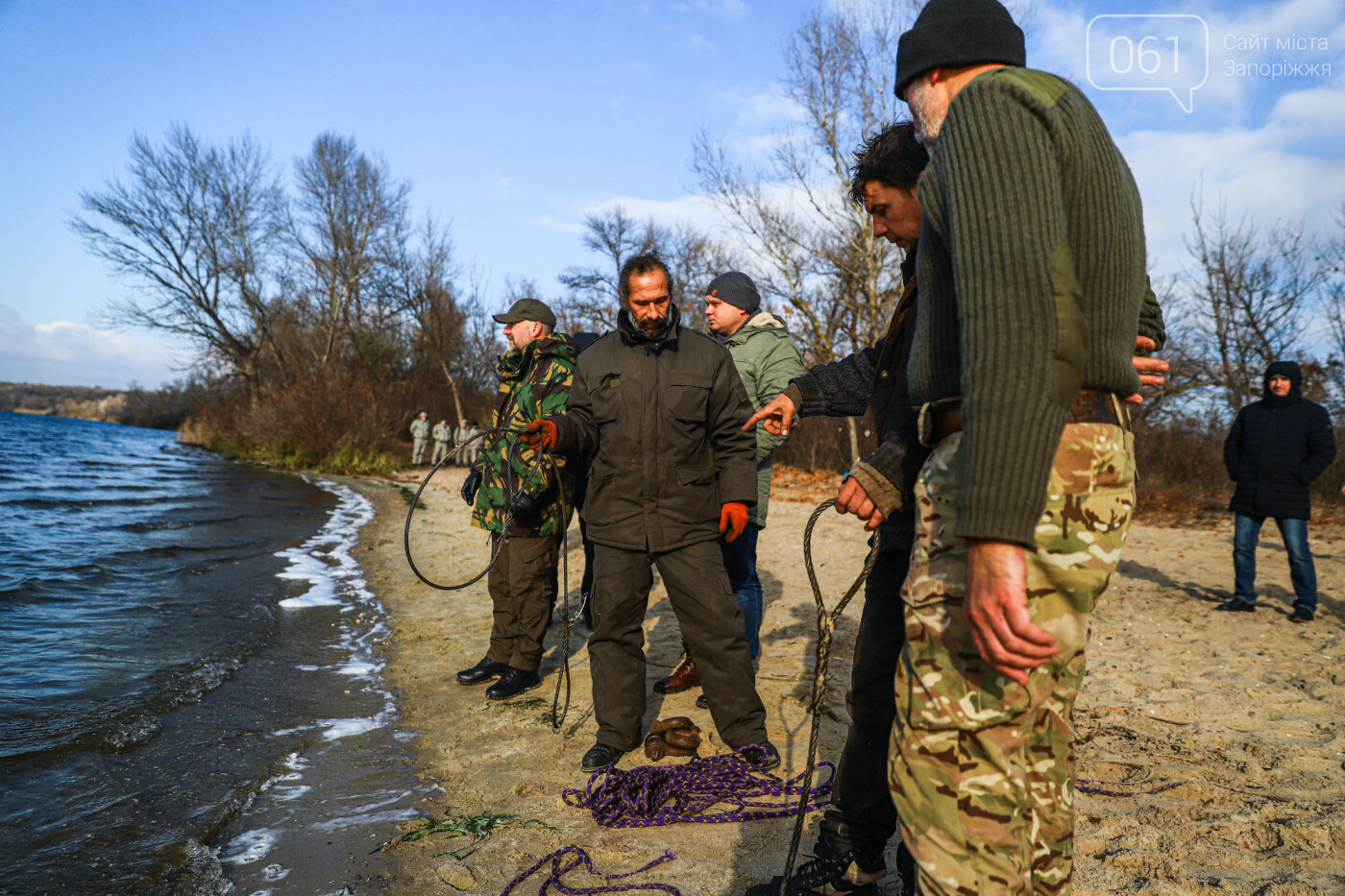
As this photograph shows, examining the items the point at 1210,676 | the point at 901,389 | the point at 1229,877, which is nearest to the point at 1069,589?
the point at 901,389

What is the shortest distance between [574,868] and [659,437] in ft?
5.60

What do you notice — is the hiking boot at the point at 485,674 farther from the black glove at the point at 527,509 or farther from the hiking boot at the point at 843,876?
the hiking boot at the point at 843,876

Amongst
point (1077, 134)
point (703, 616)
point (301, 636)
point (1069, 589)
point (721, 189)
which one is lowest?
point (301, 636)

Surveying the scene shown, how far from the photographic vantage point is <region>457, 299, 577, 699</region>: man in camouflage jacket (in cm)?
449

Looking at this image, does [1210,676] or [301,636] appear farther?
[301,636]

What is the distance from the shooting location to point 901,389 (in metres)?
2.21

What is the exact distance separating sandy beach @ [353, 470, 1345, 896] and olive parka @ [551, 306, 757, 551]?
110cm

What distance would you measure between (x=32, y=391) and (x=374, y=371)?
9347cm

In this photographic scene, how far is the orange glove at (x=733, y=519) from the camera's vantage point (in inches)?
139

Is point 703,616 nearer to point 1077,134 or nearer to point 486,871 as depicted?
point 486,871

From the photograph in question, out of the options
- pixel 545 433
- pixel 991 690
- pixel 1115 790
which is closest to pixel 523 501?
pixel 545 433

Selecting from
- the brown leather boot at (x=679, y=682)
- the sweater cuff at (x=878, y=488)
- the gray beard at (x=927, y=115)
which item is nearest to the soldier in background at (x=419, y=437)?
the brown leather boot at (x=679, y=682)

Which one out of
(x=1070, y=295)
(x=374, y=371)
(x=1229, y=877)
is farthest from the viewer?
(x=374, y=371)

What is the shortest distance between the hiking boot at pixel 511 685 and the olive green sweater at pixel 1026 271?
3722mm
